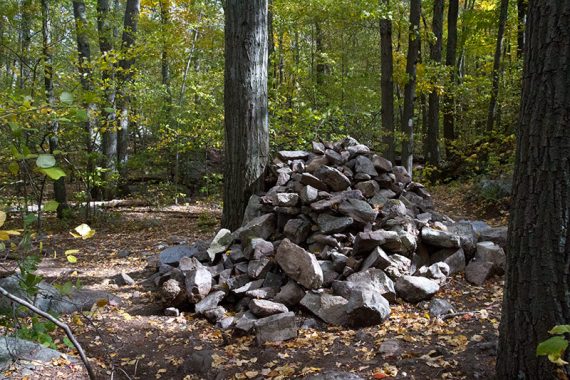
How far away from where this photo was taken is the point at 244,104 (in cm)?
631

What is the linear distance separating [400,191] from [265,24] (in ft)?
9.79

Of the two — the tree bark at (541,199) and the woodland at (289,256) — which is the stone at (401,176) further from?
the tree bark at (541,199)

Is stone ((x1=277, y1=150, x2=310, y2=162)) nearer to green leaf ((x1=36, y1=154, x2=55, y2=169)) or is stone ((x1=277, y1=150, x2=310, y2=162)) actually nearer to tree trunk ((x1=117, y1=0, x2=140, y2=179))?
tree trunk ((x1=117, y1=0, x2=140, y2=179))

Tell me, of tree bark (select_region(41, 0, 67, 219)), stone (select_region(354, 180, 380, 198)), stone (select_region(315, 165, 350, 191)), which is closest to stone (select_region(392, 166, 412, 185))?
stone (select_region(354, 180, 380, 198))

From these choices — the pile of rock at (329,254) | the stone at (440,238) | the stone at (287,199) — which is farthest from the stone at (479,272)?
the stone at (287,199)

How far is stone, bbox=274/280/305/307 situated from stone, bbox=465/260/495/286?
191 centimetres

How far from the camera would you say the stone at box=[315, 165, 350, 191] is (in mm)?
5598

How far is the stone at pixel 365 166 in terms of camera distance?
19.1ft

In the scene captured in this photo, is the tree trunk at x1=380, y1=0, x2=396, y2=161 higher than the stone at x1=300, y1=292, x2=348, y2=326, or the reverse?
the tree trunk at x1=380, y1=0, x2=396, y2=161

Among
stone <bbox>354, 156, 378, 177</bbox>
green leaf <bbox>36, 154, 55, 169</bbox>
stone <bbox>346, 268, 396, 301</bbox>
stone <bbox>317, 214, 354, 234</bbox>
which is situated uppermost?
green leaf <bbox>36, 154, 55, 169</bbox>

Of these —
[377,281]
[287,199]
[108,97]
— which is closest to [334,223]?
[287,199]

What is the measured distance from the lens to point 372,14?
940 cm

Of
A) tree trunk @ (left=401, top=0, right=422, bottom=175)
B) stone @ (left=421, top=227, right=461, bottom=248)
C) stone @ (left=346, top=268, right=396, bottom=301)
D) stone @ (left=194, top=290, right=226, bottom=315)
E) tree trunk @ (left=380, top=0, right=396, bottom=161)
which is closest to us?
stone @ (left=346, top=268, right=396, bottom=301)

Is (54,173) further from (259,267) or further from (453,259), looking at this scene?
(453,259)
